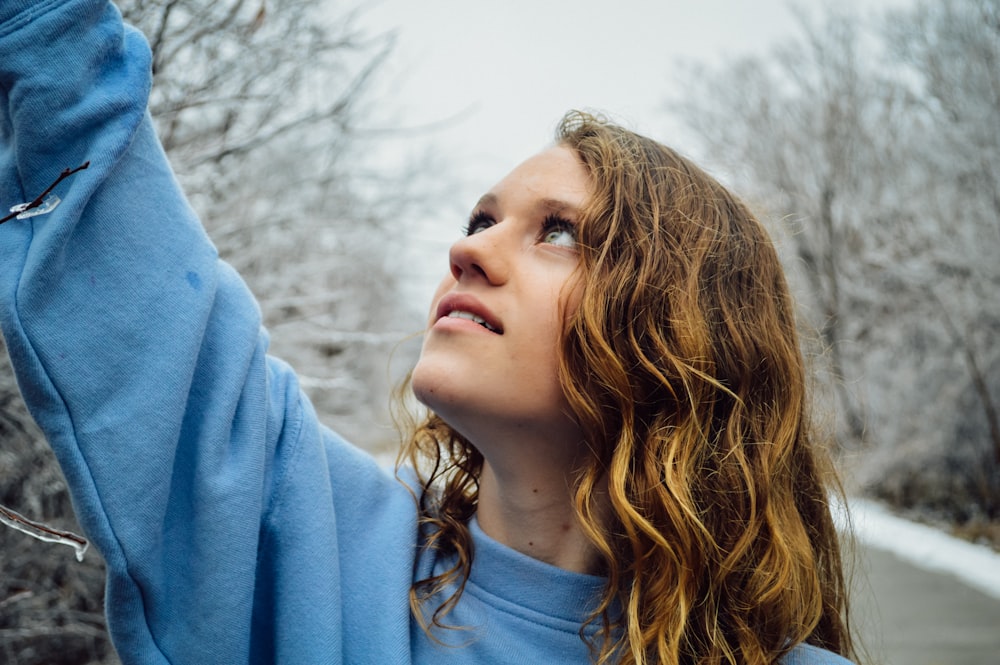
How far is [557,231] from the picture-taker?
1571mm

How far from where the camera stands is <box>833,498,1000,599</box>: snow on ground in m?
6.44

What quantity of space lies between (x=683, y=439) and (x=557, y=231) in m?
0.52

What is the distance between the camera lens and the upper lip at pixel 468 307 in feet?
4.74

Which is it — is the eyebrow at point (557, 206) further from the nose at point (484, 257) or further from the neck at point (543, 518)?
the neck at point (543, 518)

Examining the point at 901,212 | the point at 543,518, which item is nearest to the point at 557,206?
the point at 543,518

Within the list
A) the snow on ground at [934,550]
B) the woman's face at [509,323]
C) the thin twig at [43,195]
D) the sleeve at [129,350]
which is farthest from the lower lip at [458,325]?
the snow on ground at [934,550]

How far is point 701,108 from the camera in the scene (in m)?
14.4

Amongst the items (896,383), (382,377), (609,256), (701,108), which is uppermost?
(609,256)

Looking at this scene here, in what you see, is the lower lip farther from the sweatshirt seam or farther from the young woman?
the sweatshirt seam

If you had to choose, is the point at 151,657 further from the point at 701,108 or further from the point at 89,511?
the point at 701,108

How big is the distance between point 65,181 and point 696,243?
1.25 meters

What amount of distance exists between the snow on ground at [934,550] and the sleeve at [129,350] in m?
5.32

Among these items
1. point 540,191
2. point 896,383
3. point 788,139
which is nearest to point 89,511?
point 540,191

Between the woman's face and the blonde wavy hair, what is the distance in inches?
1.8
